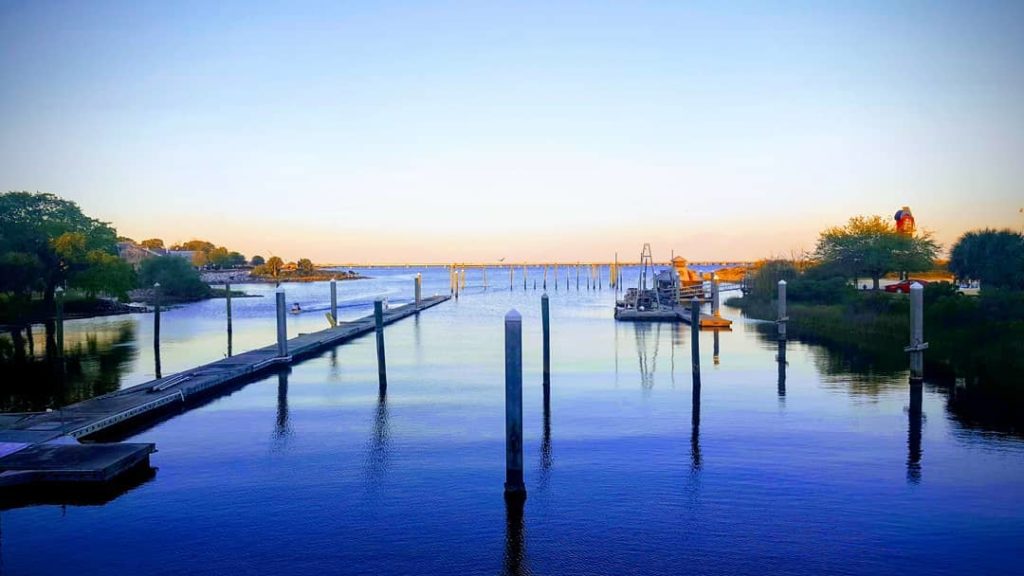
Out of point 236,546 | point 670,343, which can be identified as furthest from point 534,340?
point 236,546

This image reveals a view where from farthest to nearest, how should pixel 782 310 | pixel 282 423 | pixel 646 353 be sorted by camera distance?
pixel 646 353
pixel 782 310
pixel 282 423

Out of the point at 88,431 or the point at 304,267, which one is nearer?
the point at 88,431

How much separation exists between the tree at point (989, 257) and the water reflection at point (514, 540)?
31423mm

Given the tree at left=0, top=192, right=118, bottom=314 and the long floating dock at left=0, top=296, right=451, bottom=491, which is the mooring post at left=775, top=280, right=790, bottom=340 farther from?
the tree at left=0, top=192, right=118, bottom=314

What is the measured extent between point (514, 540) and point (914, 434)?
33.0ft

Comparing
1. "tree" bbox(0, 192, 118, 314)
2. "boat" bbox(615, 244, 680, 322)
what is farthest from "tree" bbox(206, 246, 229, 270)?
"boat" bbox(615, 244, 680, 322)

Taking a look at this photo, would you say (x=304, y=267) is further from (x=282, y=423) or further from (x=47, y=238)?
(x=282, y=423)

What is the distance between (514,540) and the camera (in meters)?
10.4

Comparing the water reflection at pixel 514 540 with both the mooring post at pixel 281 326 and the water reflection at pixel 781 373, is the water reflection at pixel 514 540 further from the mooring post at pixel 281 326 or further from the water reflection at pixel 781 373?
the mooring post at pixel 281 326

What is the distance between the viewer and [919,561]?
31.7 feet

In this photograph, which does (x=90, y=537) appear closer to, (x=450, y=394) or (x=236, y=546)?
(x=236, y=546)

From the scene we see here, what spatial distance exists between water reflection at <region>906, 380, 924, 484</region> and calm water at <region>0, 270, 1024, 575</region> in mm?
73

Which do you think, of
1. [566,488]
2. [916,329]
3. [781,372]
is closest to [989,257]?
[781,372]

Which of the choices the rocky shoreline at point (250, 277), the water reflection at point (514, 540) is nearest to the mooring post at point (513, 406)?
the water reflection at point (514, 540)
